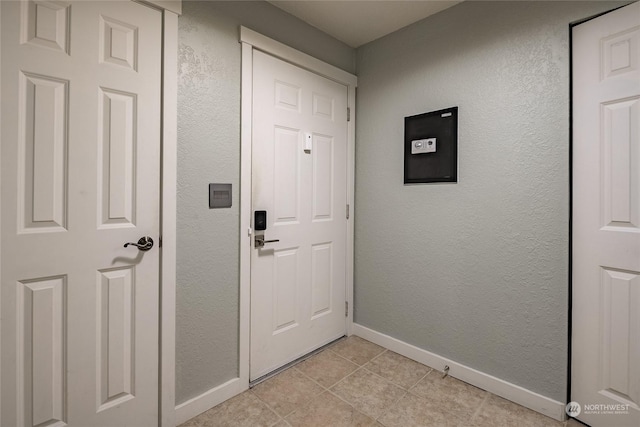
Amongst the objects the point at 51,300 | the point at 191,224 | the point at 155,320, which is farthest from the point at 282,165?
the point at 51,300

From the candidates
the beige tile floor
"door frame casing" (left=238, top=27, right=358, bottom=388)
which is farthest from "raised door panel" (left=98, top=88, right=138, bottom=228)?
the beige tile floor

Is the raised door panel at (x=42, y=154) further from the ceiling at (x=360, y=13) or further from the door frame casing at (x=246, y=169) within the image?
the ceiling at (x=360, y=13)

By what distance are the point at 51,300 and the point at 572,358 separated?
2669 mm

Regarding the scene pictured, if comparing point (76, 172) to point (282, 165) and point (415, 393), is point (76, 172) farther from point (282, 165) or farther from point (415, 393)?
point (415, 393)

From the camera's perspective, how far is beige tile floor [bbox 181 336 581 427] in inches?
64.0

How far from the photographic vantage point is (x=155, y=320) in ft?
5.03

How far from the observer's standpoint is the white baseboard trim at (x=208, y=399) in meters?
1.62

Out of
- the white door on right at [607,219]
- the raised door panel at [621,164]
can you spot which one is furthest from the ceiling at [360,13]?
the raised door panel at [621,164]

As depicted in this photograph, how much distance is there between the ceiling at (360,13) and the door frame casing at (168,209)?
32.1 inches

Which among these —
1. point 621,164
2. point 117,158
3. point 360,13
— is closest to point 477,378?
point 621,164

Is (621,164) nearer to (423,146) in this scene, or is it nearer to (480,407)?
(423,146)

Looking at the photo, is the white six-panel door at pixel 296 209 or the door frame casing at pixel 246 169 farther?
the white six-panel door at pixel 296 209

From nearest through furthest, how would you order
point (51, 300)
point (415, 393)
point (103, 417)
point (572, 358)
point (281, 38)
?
point (51, 300), point (103, 417), point (572, 358), point (415, 393), point (281, 38)

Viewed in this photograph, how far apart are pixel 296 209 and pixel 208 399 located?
1322mm
